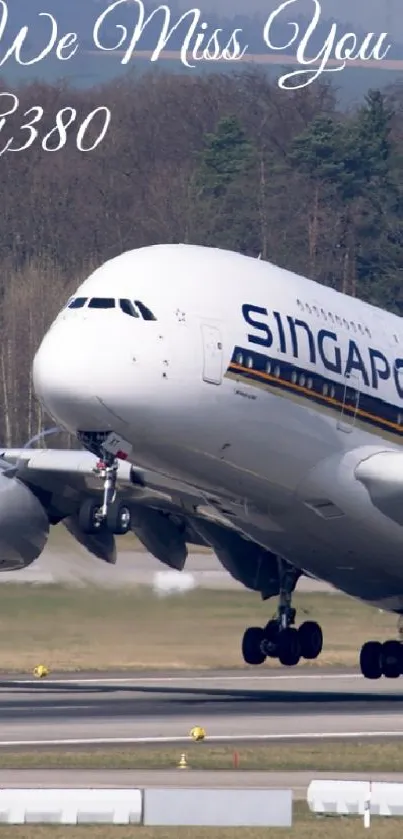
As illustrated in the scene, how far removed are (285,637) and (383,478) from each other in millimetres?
6281

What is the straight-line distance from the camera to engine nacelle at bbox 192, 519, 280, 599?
47688 mm

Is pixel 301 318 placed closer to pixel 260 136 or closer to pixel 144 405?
pixel 144 405

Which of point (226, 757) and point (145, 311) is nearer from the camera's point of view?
point (226, 757)

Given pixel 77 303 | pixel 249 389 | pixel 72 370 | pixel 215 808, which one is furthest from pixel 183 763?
pixel 77 303

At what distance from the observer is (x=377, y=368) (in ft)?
142

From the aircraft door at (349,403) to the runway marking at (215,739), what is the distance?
20.1 ft

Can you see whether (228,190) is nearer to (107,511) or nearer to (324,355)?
(324,355)

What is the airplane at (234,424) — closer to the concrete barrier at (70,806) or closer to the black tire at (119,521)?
the black tire at (119,521)

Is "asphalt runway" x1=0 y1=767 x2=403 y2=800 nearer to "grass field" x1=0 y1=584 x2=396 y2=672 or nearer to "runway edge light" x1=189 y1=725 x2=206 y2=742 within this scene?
"runway edge light" x1=189 y1=725 x2=206 y2=742

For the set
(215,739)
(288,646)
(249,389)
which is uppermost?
→ (249,389)

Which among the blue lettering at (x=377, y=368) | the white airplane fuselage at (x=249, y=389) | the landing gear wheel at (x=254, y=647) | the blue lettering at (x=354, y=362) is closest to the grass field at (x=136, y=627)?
the landing gear wheel at (x=254, y=647)

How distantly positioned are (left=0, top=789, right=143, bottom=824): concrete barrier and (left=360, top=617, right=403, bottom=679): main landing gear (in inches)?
845

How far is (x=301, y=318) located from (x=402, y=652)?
34.6 feet

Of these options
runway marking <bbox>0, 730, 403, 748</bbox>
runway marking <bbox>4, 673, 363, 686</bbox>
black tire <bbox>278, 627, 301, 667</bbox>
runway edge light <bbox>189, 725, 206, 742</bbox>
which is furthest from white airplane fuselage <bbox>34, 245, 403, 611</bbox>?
runway marking <bbox>4, 673, 363, 686</bbox>
